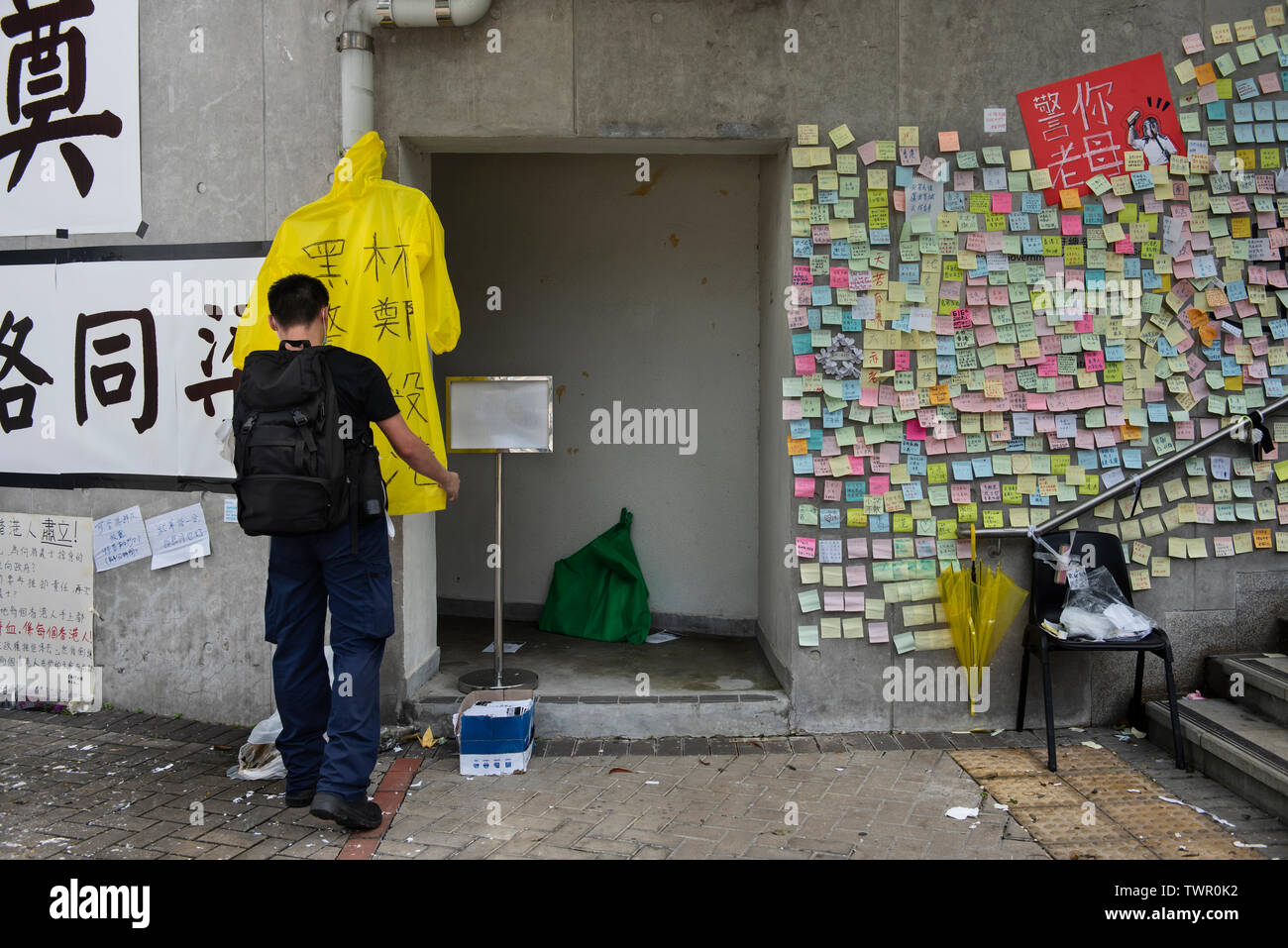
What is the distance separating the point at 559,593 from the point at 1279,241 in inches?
Result: 174

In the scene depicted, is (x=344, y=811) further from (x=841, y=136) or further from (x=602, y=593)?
(x=841, y=136)

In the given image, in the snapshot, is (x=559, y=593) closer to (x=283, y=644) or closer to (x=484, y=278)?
(x=484, y=278)

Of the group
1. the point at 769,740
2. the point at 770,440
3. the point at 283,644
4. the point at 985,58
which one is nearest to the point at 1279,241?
the point at 985,58

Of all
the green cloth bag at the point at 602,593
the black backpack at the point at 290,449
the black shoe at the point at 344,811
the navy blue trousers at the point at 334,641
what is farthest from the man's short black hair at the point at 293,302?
the green cloth bag at the point at 602,593

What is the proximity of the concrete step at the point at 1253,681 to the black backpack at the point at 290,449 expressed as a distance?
410 cm

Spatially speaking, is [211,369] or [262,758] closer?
[262,758]

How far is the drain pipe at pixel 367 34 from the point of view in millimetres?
4652

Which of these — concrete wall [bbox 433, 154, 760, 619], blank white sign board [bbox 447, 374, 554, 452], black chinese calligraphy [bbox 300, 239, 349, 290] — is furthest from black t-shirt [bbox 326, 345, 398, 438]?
concrete wall [bbox 433, 154, 760, 619]

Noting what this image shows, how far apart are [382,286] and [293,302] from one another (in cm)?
70

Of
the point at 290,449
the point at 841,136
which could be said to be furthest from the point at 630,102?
the point at 290,449

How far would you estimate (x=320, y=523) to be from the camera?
364 cm

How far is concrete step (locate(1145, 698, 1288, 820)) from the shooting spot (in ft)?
13.2

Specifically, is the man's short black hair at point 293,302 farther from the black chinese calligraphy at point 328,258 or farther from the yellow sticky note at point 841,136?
the yellow sticky note at point 841,136

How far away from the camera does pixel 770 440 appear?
560 centimetres
